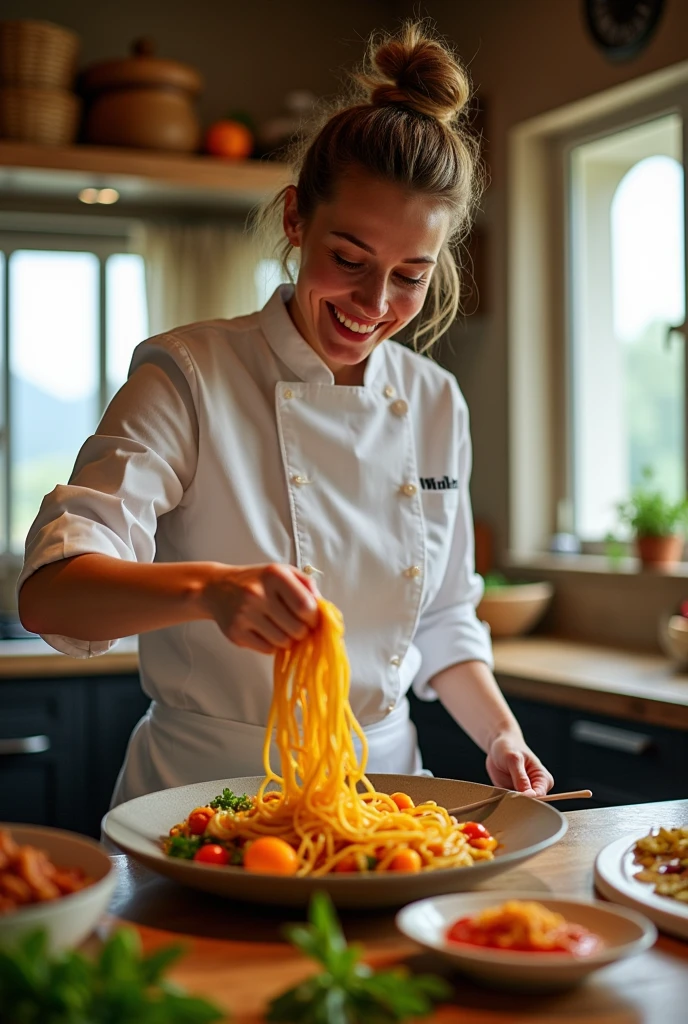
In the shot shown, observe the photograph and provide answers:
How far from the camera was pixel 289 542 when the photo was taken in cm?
160

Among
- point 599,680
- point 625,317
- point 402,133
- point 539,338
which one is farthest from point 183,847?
point 539,338

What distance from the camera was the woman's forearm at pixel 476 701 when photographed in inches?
63.4

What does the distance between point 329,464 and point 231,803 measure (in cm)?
63

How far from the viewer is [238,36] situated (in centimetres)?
412

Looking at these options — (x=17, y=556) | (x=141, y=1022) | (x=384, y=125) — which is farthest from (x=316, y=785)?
(x=17, y=556)

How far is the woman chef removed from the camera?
1.48 meters

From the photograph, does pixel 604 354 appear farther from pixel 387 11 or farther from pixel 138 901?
pixel 138 901

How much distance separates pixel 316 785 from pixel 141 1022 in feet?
1.66

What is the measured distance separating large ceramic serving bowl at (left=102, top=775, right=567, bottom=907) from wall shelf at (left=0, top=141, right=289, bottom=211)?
8.36ft

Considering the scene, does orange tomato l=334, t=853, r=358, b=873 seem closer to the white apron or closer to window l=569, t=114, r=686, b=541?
the white apron

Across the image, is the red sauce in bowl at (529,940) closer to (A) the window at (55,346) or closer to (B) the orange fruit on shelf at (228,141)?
(B) the orange fruit on shelf at (228,141)

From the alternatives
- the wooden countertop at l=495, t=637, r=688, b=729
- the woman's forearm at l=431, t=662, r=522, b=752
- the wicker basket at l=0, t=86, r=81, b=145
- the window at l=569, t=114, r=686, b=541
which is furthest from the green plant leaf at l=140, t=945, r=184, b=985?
the wicker basket at l=0, t=86, r=81, b=145

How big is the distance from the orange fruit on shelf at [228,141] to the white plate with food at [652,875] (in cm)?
306

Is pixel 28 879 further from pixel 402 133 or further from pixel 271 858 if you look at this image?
pixel 402 133
